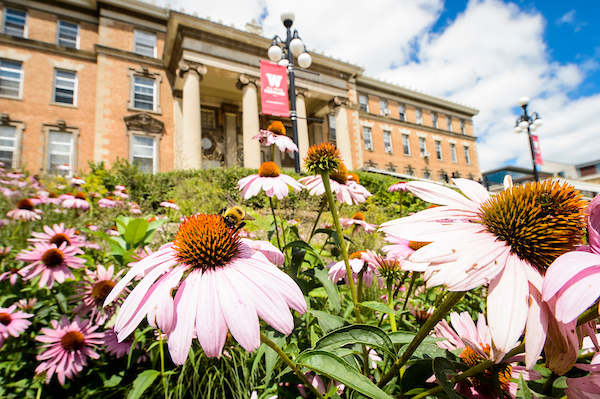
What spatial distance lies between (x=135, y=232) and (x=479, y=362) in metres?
2.30

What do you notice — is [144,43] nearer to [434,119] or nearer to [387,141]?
[387,141]

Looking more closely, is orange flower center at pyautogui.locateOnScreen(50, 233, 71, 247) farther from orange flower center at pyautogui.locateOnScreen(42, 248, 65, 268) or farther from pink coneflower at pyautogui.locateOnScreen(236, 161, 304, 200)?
pink coneflower at pyautogui.locateOnScreen(236, 161, 304, 200)

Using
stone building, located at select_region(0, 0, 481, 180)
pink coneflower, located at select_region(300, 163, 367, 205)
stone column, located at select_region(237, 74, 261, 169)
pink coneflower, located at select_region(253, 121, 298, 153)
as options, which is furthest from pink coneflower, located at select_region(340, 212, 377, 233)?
stone column, located at select_region(237, 74, 261, 169)

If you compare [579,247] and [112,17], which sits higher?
[112,17]

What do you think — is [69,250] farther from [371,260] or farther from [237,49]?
[237,49]

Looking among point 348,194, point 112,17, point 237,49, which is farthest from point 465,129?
point 348,194

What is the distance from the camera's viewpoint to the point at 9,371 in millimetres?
1758

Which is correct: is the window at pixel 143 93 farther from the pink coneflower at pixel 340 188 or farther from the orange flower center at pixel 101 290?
the pink coneflower at pixel 340 188

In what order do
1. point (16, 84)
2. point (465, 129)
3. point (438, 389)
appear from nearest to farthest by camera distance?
point (438, 389)
point (16, 84)
point (465, 129)

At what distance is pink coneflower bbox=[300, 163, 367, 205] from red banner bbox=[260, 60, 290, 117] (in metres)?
7.50

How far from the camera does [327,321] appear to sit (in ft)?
3.31

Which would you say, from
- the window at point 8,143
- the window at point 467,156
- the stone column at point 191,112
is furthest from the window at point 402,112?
the window at point 8,143

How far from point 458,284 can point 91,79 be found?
19.9 meters

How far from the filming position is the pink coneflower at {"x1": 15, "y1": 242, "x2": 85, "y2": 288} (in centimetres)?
183
